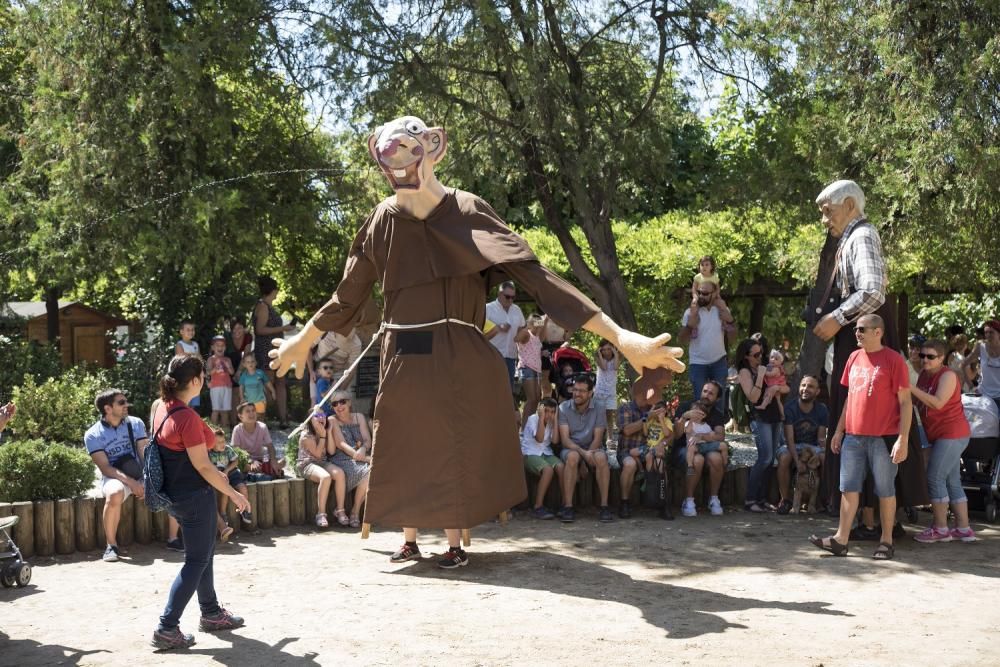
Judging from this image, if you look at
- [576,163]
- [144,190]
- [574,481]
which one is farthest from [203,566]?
[144,190]

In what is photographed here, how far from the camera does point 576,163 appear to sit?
10.6 m

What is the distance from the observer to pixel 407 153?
6641 mm

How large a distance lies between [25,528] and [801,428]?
5768 millimetres

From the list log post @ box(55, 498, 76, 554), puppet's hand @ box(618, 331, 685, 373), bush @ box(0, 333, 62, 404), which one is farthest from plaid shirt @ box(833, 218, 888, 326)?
bush @ box(0, 333, 62, 404)

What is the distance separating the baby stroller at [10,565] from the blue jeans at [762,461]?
5.35 meters

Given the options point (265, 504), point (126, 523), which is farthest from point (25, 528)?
point (265, 504)

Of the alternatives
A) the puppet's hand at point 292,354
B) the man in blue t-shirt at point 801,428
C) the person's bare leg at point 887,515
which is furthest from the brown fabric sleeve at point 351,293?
the man in blue t-shirt at point 801,428

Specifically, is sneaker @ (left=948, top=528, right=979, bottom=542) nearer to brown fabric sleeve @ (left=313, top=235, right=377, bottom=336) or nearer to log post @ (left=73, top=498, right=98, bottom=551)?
brown fabric sleeve @ (left=313, top=235, right=377, bottom=336)

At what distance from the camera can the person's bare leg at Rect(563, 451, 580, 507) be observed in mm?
8812

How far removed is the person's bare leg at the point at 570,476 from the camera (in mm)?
8812

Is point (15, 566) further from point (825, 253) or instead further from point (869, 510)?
point (825, 253)

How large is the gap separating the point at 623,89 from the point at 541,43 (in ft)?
4.27

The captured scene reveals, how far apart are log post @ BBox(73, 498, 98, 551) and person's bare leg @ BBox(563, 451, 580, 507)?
340 centimetres

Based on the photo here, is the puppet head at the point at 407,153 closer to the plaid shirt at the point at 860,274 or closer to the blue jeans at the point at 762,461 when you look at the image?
the plaid shirt at the point at 860,274
